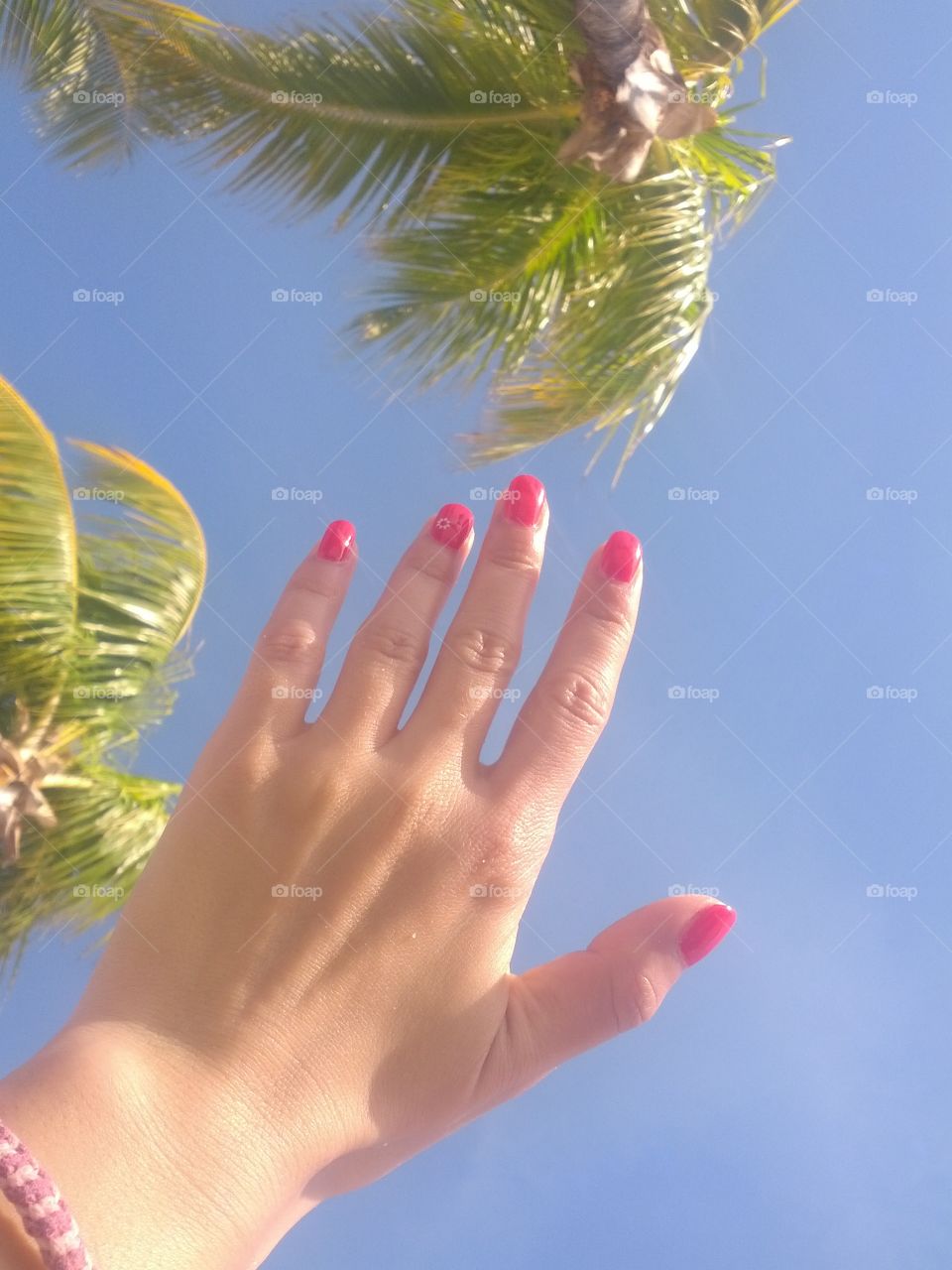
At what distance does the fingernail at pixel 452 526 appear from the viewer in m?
2.88

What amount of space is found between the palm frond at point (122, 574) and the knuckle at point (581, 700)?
142 cm

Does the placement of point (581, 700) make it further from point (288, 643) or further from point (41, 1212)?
point (41, 1212)

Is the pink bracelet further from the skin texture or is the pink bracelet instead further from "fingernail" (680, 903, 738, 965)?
"fingernail" (680, 903, 738, 965)

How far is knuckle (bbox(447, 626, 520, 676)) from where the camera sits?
2.74 metres

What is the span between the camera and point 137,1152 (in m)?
1.93

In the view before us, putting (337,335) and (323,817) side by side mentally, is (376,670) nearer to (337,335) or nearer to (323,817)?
(323,817)

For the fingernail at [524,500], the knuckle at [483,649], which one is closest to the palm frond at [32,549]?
the knuckle at [483,649]

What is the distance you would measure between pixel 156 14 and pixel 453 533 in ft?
7.18

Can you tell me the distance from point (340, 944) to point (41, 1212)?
906 millimetres

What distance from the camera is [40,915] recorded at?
Answer: 11.5ft

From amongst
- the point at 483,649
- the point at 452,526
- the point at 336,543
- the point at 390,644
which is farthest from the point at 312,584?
the point at 483,649

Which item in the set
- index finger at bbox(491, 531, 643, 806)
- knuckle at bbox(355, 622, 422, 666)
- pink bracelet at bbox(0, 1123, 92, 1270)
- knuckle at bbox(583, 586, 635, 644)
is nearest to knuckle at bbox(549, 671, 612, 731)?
index finger at bbox(491, 531, 643, 806)

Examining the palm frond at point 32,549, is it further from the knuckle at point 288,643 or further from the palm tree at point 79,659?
the knuckle at point 288,643

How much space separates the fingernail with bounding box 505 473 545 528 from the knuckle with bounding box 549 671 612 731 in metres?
0.47
